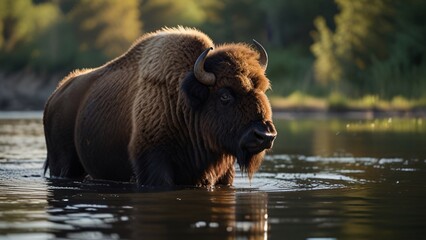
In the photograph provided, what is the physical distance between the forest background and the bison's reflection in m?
31.8

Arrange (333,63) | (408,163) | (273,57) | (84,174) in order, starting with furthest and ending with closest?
(273,57), (333,63), (408,163), (84,174)

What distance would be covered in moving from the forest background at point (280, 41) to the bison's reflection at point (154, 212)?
31.8 m

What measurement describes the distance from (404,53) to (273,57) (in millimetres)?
23221

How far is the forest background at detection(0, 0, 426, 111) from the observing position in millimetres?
47344

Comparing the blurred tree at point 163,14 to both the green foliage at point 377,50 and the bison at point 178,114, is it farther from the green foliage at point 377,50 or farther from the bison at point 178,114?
the bison at point 178,114

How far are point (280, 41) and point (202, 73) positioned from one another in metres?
67.9

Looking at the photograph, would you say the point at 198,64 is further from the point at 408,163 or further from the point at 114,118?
the point at 408,163

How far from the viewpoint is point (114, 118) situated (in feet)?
46.3

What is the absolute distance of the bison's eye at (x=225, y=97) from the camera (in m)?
12.7

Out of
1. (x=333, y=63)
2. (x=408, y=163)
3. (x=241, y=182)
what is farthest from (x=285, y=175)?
(x=333, y=63)

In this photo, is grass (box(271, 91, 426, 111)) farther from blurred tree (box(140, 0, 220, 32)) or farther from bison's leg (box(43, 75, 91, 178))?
blurred tree (box(140, 0, 220, 32))

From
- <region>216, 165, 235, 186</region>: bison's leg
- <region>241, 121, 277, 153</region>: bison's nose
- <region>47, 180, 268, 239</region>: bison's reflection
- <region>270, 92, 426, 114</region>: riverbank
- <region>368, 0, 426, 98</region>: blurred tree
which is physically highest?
<region>368, 0, 426, 98</region>: blurred tree

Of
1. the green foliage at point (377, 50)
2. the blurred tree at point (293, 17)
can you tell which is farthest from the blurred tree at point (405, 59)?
the blurred tree at point (293, 17)

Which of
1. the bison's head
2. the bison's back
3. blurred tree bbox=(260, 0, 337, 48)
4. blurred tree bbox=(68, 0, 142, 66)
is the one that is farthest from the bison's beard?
blurred tree bbox=(68, 0, 142, 66)
